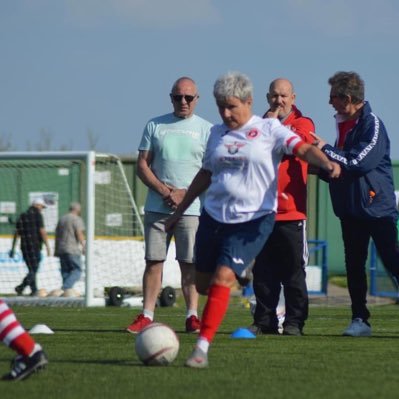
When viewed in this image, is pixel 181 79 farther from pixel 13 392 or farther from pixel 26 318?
pixel 13 392

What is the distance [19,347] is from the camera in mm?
6504

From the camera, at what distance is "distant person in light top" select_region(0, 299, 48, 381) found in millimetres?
6496

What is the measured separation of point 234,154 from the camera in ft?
25.0

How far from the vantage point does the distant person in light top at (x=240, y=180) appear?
7551 mm

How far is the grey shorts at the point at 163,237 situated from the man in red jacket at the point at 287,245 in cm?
67

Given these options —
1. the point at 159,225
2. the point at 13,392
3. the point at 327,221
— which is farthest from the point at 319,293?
the point at 13,392

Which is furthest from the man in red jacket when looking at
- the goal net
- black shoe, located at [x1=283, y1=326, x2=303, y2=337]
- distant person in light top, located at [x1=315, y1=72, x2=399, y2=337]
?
the goal net

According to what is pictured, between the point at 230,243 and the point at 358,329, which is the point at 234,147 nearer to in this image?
the point at 230,243

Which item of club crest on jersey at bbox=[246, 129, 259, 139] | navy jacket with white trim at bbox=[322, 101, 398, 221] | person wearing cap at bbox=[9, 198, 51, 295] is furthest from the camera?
person wearing cap at bbox=[9, 198, 51, 295]

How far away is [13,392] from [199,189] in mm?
2405

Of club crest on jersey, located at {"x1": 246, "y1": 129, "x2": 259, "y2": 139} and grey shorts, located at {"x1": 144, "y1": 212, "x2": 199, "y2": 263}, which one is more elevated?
club crest on jersey, located at {"x1": 246, "y1": 129, "x2": 259, "y2": 139}

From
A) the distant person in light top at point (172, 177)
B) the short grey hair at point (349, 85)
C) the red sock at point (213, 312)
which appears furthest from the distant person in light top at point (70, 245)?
the red sock at point (213, 312)

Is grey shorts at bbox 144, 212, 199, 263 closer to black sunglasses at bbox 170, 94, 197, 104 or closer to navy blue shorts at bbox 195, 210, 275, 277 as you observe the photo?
black sunglasses at bbox 170, 94, 197, 104

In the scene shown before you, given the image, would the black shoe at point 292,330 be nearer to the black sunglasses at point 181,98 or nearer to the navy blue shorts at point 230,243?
the black sunglasses at point 181,98
